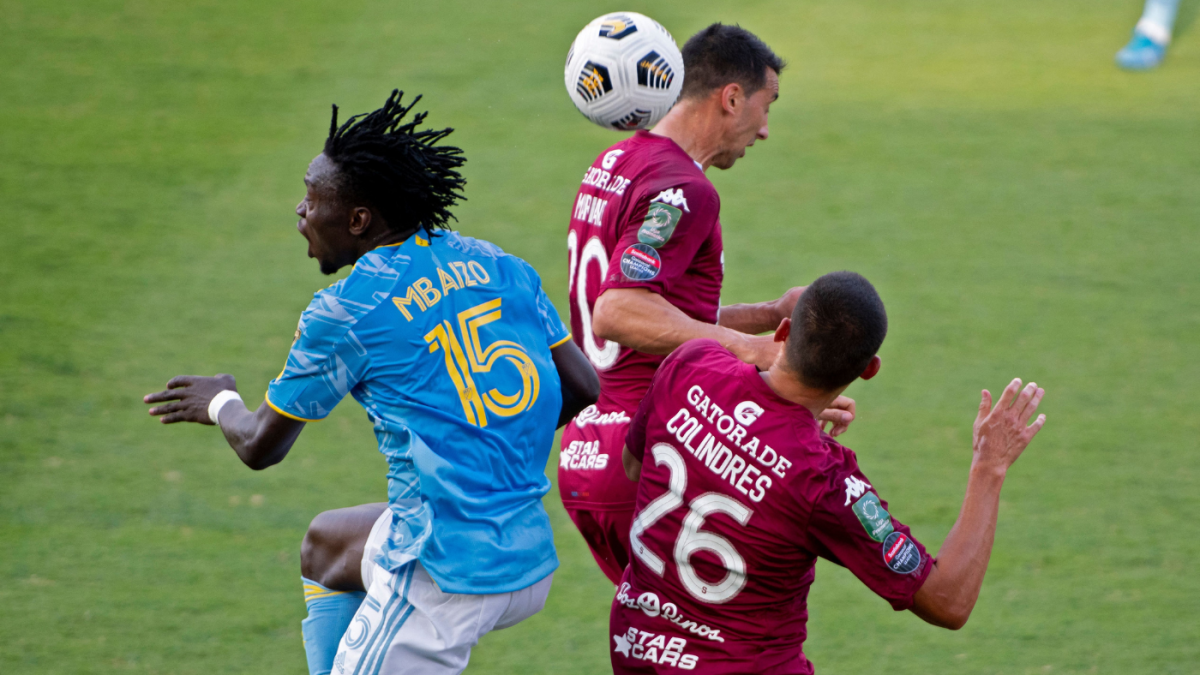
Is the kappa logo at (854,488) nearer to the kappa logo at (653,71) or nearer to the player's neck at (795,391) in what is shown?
the player's neck at (795,391)

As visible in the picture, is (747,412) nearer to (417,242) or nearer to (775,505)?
(775,505)

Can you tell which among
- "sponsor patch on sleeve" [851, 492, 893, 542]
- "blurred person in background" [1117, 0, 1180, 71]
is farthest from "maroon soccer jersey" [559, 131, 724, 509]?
"blurred person in background" [1117, 0, 1180, 71]

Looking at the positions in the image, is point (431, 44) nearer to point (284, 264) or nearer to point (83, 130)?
point (83, 130)

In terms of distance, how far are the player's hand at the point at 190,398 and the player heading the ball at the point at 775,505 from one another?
119 centimetres

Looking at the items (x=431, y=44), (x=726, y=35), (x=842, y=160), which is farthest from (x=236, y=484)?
(x=431, y=44)

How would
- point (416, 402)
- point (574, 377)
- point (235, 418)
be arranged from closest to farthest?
point (416, 402) < point (235, 418) < point (574, 377)

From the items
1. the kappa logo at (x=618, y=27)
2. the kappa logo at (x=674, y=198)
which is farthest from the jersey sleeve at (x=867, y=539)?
the kappa logo at (x=618, y=27)

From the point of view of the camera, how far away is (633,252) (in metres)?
3.78

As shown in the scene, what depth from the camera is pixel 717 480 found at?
304 centimetres

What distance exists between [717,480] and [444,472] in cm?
70

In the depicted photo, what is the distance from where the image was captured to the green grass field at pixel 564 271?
527 cm

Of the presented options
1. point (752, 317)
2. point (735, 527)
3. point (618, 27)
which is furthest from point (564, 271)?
point (735, 527)

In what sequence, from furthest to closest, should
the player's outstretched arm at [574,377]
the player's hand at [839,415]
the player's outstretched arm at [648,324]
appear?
the player's outstretched arm at [648,324]
the player's outstretched arm at [574,377]
the player's hand at [839,415]

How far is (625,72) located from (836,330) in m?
1.45
